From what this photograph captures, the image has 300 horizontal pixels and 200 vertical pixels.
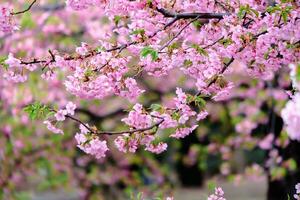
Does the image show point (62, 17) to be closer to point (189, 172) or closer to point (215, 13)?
point (215, 13)

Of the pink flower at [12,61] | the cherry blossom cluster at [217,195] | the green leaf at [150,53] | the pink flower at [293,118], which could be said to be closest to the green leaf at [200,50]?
the green leaf at [150,53]

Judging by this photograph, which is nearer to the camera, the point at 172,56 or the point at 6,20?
the point at 172,56

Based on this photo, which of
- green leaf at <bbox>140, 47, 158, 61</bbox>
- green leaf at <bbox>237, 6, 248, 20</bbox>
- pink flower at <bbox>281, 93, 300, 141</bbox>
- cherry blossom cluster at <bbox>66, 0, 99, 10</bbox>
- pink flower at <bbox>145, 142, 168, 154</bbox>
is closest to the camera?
pink flower at <bbox>281, 93, 300, 141</bbox>

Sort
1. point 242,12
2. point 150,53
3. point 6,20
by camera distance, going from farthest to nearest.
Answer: point 6,20, point 242,12, point 150,53

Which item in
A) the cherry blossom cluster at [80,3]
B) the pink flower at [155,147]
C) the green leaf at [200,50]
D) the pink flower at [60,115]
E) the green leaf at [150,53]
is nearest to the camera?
the green leaf at [150,53]

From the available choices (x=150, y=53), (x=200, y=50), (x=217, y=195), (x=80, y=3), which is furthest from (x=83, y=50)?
(x=217, y=195)

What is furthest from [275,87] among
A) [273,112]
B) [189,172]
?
[189,172]

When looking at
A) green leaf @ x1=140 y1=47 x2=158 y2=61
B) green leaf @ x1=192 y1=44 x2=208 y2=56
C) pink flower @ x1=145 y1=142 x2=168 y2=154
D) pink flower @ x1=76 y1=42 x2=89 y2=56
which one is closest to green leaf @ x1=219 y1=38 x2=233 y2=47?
green leaf @ x1=192 y1=44 x2=208 y2=56

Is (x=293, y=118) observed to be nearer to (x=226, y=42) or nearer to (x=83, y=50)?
(x=226, y=42)

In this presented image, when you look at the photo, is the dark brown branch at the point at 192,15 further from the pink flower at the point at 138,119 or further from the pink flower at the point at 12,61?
the pink flower at the point at 12,61

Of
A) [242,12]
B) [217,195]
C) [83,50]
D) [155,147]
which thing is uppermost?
[242,12]

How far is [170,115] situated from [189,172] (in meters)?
18.5

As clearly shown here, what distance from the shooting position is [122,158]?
594 inches

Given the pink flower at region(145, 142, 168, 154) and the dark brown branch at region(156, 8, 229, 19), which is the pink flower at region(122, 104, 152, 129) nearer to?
the pink flower at region(145, 142, 168, 154)
